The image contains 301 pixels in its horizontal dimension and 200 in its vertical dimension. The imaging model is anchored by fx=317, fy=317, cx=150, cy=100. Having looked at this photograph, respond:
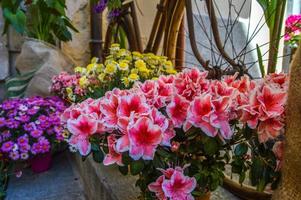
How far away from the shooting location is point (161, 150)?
596mm

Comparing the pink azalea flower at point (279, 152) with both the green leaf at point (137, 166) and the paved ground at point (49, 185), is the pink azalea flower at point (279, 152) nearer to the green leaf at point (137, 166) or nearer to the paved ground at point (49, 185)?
the green leaf at point (137, 166)

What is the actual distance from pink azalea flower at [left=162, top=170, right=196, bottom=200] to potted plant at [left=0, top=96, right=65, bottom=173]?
942mm

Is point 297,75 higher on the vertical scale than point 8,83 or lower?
higher

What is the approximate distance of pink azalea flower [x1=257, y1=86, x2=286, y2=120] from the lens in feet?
1.83

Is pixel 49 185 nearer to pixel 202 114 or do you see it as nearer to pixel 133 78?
pixel 133 78

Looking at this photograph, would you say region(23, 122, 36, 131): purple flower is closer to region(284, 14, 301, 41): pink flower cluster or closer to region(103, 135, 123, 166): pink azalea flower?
region(103, 135, 123, 166): pink azalea flower

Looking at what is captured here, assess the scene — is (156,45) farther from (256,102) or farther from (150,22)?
(256,102)

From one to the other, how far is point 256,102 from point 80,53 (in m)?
1.81

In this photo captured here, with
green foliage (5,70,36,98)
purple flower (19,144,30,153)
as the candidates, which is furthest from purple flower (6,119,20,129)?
green foliage (5,70,36,98)

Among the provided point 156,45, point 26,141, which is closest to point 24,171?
point 26,141

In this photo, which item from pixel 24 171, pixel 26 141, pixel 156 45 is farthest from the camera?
pixel 156 45

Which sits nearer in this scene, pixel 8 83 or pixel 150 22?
pixel 8 83

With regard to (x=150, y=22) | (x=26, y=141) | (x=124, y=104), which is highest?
(x=150, y=22)

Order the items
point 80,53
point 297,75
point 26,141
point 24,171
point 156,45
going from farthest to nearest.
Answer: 1. point 80,53
2. point 156,45
3. point 24,171
4. point 26,141
5. point 297,75
